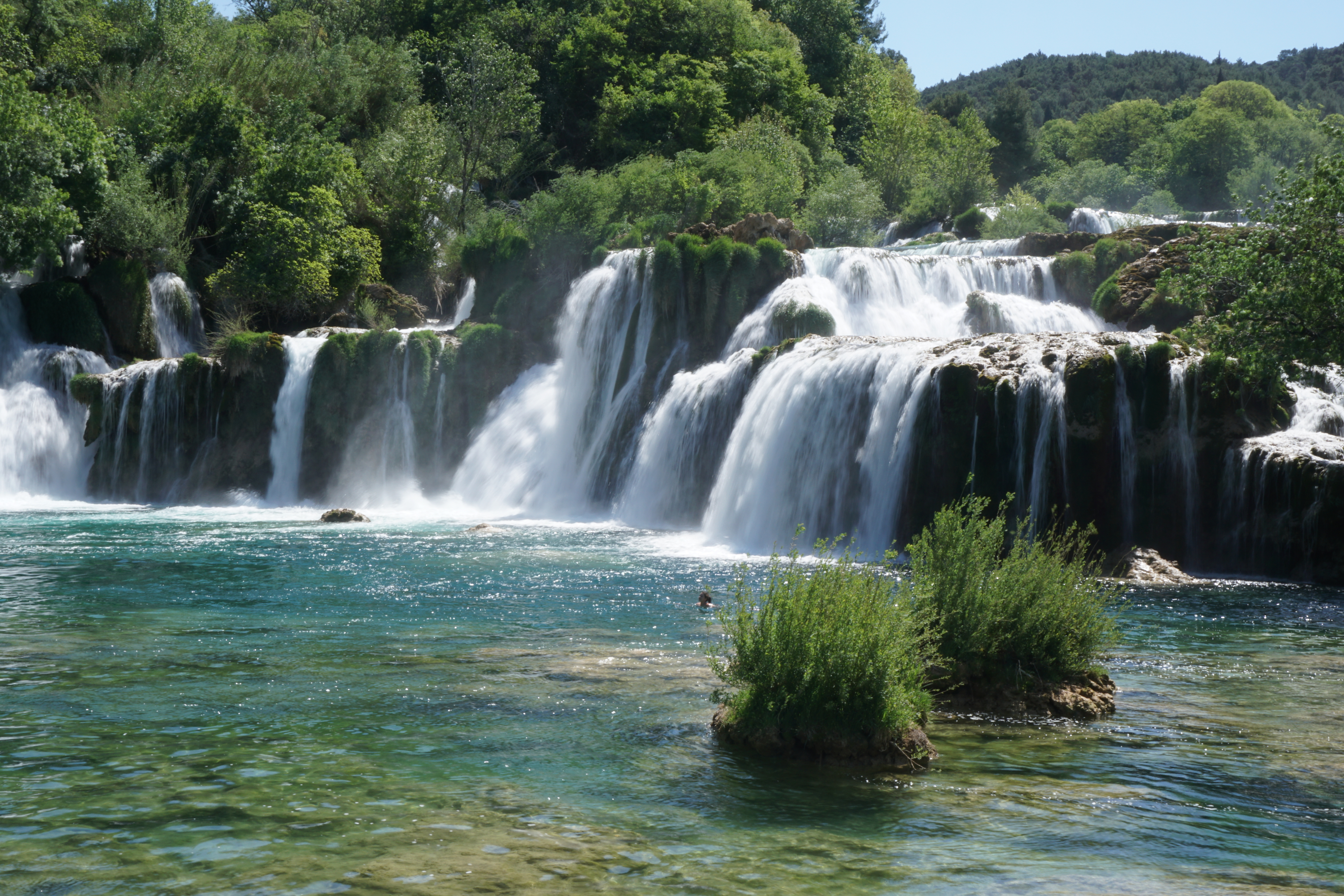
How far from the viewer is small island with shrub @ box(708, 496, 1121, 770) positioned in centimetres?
878

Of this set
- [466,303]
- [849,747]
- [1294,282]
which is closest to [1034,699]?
[849,747]

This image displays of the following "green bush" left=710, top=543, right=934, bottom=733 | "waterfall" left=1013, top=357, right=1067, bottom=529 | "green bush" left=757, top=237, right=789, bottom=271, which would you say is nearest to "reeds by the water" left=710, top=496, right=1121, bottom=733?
"green bush" left=710, top=543, right=934, bottom=733

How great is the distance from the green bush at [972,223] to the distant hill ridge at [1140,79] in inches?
3284

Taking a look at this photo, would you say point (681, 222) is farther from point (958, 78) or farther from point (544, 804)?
point (958, 78)

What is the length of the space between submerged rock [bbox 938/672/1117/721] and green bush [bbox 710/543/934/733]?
4.48ft

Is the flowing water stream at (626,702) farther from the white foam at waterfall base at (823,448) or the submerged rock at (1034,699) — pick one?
the submerged rock at (1034,699)

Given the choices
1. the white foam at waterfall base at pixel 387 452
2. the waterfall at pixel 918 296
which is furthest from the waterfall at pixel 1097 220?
the white foam at waterfall base at pixel 387 452

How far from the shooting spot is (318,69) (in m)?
51.9

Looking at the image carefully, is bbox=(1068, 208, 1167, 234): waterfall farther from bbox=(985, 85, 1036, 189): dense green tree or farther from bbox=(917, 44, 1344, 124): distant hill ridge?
bbox=(917, 44, 1344, 124): distant hill ridge

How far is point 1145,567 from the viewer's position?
774 inches

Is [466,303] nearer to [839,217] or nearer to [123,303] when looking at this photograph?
[123,303]

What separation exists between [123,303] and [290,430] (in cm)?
829

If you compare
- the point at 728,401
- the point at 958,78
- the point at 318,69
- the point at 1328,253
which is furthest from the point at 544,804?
the point at 958,78

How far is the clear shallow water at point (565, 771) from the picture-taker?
654 cm
